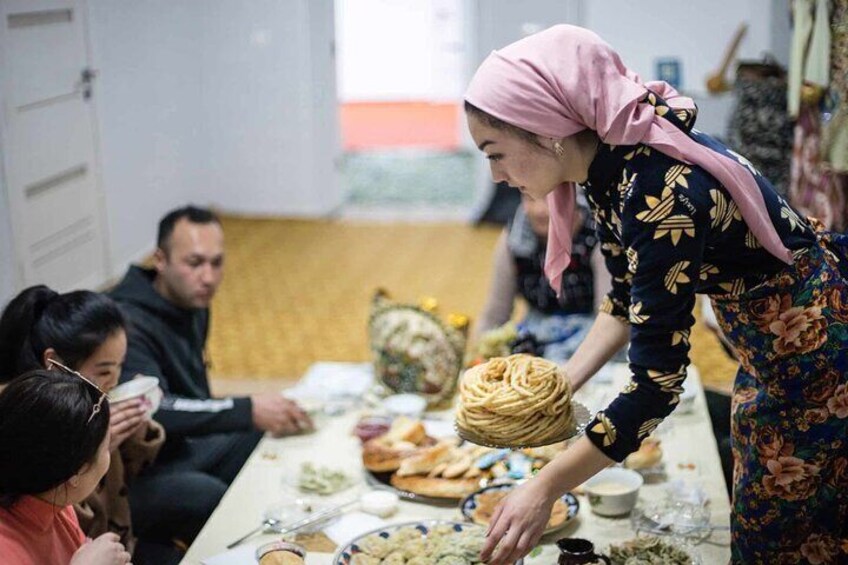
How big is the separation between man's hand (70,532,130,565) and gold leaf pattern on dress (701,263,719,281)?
100 cm

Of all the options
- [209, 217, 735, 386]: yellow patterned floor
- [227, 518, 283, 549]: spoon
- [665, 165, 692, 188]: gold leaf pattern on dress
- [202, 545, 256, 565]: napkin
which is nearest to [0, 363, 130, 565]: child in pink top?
[202, 545, 256, 565]: napkin

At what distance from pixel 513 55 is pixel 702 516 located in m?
0.97

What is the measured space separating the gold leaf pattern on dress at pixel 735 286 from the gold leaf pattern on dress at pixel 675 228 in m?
0.19

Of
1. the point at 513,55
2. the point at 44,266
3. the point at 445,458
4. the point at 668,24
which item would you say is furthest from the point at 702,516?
Result: the point at 668,24

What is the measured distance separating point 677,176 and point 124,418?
3.98ft

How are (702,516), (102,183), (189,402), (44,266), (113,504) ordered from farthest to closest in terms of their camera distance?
(102,183) → (44,266) → (189,402) → (113,504) → (702,516)

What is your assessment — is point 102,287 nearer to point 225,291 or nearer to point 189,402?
point 225,291

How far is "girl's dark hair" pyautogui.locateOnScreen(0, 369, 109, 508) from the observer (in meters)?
1.66

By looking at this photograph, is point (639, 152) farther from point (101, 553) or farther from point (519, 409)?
point (101, 553)

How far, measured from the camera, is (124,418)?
220 centimetres

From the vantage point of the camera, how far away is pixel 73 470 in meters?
1.70

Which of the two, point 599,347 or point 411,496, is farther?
point 411,496

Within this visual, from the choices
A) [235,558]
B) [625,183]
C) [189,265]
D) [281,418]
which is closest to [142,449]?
[281,418]

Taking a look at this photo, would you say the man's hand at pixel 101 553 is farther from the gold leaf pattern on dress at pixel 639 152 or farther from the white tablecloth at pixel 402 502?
the gold leaf pattern on dress at pixel 639 152
